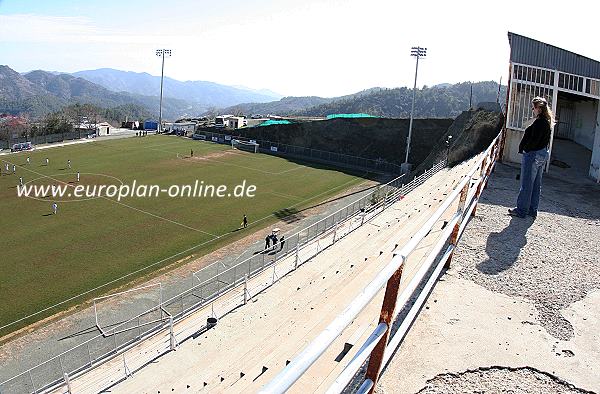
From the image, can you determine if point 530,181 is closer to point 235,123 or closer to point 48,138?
point 48,138

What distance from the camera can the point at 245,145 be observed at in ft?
211

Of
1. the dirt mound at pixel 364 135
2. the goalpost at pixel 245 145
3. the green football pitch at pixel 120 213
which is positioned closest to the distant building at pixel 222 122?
the goalpost at pixel 245 145

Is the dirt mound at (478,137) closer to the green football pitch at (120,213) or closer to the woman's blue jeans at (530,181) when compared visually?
the green football pitch at (120,213)

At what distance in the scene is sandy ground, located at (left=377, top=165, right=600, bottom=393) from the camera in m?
4.25

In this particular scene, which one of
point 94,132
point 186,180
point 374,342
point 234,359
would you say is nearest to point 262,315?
point 234,359

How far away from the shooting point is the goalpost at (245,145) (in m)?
62.4

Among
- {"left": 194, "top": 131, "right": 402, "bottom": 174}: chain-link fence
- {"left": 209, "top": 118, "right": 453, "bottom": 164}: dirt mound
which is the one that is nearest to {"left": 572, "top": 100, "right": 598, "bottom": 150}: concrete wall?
{"left": 194, "top": 131, "right": 402, "bottom": 174}: chain-link fence

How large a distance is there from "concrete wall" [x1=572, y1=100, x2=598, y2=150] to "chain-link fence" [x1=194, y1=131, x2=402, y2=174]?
24.8 m

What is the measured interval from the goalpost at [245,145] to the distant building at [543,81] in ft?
138

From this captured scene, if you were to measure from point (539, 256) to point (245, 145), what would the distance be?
193 ft

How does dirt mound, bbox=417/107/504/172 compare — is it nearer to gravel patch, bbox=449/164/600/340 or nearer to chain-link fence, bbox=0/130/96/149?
gravel patch, bbox=449/164/600/340

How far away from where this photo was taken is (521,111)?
75.5 feet

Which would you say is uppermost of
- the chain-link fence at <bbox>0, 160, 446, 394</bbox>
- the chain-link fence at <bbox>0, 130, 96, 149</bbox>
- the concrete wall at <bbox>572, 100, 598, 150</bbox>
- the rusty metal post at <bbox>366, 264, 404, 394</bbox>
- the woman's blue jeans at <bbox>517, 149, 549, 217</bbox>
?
the concrete wall at <bbox>572, 100, 598, 150</bbox>

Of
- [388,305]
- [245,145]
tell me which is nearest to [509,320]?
[388,305]
